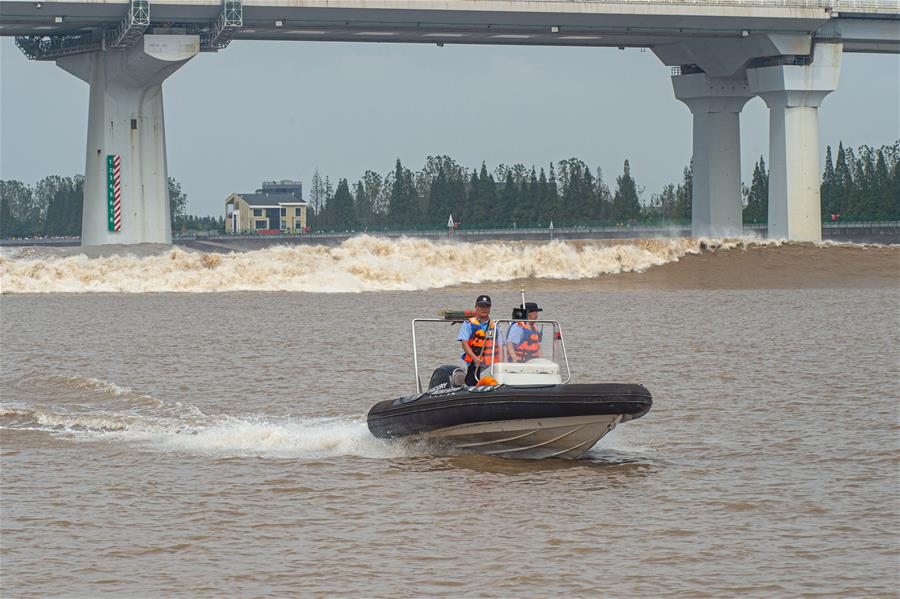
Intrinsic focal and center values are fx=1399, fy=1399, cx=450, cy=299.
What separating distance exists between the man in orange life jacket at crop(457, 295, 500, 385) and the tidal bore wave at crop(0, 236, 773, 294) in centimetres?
4670

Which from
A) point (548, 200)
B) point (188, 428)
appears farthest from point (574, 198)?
point (188, 428)

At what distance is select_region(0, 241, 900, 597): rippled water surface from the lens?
1276cm

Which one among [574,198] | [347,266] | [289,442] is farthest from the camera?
[574,198]

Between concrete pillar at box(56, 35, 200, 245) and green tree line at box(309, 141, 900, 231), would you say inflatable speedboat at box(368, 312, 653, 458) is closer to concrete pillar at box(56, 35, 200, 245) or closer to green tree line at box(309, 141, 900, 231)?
concrete pillar at box(56, 35, 200, 245)

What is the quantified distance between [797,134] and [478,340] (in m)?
60.2

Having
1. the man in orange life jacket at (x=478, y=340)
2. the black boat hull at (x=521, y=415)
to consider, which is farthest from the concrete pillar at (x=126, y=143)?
the black boat hull at (x=521, y=415)

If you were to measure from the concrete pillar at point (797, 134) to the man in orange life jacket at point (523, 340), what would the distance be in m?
59.1

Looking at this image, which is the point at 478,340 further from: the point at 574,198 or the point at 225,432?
the point at 574,198

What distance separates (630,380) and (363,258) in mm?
41979

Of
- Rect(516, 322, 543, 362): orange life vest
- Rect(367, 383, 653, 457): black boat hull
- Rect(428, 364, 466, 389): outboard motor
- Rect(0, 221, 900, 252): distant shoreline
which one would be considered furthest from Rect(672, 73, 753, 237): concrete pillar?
Rect(367, 383, 653, 457): black boat hull

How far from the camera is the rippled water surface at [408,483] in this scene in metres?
12.8

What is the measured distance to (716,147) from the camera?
79188 mm

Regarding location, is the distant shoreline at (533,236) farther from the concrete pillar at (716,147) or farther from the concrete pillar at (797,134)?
the concrete pillar at (797,134)

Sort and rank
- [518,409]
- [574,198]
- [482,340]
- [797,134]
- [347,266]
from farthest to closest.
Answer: [574,198], [797,134], [347,266], [482,340], [518,409]
